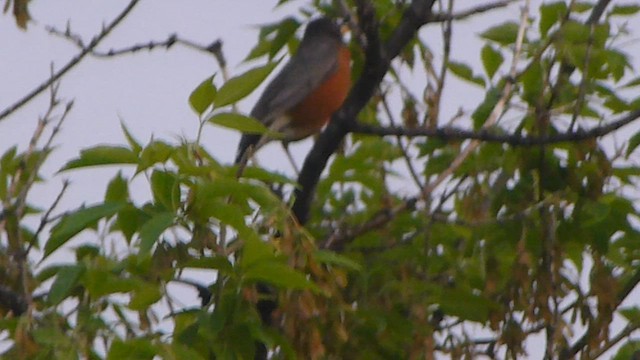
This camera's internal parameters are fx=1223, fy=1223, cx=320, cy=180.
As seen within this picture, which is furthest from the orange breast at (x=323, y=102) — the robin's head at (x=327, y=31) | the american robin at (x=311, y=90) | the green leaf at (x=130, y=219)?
the green leaf at (x=130, y=219)

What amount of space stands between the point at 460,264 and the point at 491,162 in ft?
1.13

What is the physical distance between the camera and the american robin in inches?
240

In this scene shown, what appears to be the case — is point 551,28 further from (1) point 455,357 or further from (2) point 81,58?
(2) point 81,58

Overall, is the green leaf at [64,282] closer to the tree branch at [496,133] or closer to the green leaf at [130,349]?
the green leaf at [130,349]

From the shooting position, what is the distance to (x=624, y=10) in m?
4.09

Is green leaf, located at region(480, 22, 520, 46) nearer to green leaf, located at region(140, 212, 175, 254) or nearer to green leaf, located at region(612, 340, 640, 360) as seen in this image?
green leaf, located at region(612, 340, 640, 360)

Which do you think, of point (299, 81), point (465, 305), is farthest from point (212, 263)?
point (299, 81)

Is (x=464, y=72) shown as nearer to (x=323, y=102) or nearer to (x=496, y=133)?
(x=496, y=133)

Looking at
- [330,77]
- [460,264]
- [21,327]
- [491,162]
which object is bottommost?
[21,327]

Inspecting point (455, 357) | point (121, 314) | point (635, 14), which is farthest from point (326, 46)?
point (121, 314)

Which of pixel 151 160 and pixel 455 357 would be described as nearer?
pixel 151 160

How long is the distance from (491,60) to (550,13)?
0.24m

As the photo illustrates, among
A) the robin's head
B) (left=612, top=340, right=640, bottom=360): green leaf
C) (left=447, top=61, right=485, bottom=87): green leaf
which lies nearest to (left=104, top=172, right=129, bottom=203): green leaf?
(left=447, top=61, right=485, bottom=87): green leaf

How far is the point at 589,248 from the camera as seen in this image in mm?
3865
